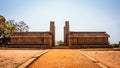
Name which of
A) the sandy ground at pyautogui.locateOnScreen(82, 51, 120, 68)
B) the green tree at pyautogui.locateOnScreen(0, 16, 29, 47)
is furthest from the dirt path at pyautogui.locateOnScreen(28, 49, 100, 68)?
the green tree at pyautogui.locateOnScreen(0, 16, 29, 47)

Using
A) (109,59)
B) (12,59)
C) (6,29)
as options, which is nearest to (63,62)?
(12,59)

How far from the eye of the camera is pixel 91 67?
740cm

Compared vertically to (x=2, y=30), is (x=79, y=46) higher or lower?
lower

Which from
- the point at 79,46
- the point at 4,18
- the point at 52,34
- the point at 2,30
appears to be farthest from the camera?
the point at 4,18

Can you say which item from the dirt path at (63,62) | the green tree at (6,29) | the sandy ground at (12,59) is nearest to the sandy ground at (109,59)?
the dirt path at (63,62)

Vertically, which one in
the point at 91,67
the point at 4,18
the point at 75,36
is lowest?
the point at 91,67

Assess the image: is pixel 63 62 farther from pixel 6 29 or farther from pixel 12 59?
pixel 6 29

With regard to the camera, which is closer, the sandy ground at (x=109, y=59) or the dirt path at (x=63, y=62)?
the dirt path at (x=63, y=62)

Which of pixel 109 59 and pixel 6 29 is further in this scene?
pixel 6 29

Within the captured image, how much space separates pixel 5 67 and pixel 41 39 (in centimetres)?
2282

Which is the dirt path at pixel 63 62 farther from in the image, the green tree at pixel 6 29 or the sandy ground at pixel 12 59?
the green tree at pixel 6 29

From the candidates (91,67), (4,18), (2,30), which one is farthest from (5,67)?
(4,18)

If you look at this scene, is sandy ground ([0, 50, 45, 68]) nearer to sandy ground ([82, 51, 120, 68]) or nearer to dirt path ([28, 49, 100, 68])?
dirt path ([28, 49, 100, 68])

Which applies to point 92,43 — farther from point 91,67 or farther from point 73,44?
point 91,67
